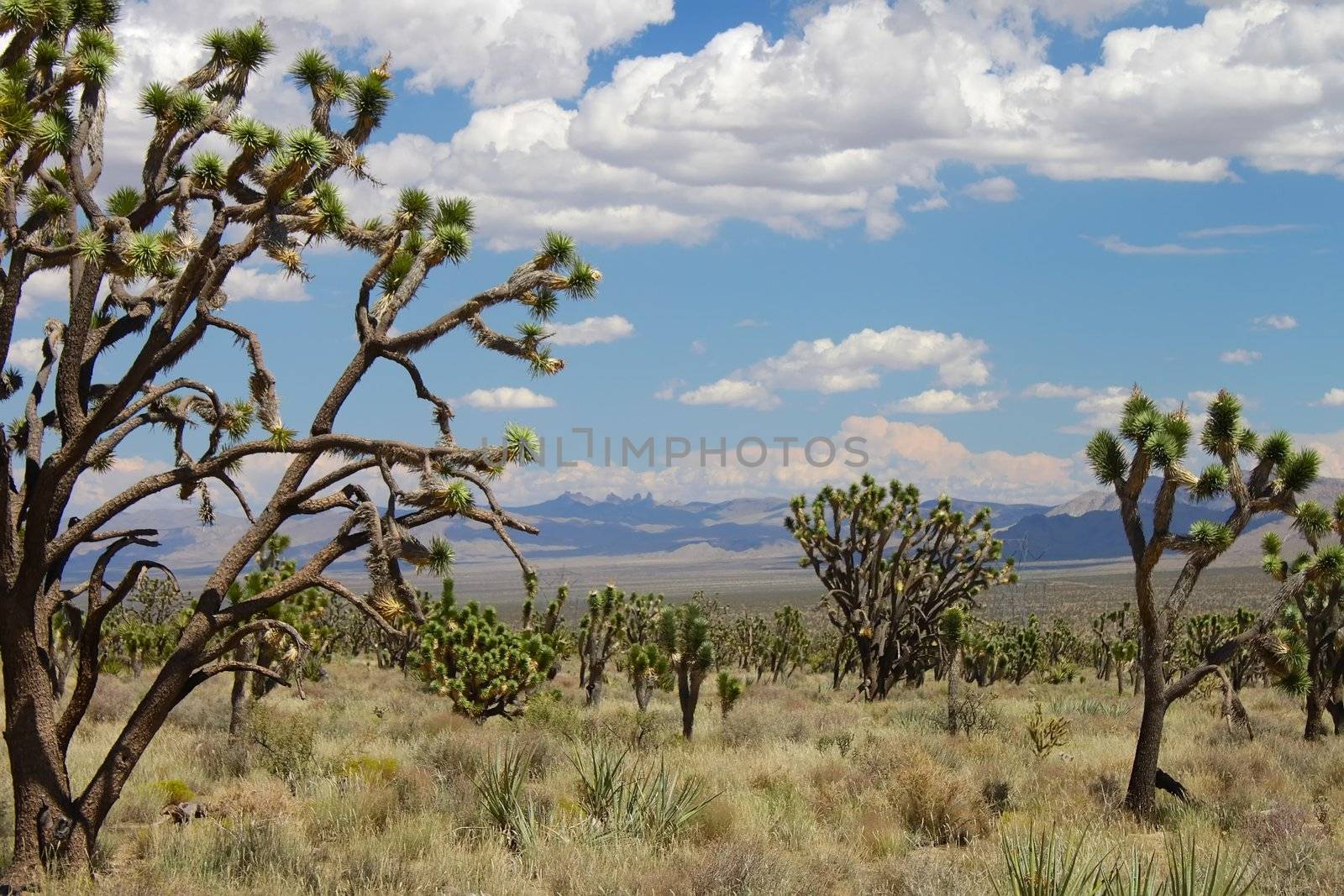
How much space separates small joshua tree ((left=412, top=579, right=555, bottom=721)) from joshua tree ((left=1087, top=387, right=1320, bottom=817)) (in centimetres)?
1361

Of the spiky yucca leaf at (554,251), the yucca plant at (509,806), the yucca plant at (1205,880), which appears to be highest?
the spiky yucca leaf at (554,251)

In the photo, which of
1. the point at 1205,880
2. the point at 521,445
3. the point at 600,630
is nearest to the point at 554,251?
the point at 521,445

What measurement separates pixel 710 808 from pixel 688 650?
10.2m

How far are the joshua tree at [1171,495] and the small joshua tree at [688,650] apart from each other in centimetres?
936

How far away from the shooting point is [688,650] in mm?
22422

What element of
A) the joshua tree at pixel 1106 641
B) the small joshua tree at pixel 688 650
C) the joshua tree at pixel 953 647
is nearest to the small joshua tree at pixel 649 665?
the small joshua tree at pixel 688 650

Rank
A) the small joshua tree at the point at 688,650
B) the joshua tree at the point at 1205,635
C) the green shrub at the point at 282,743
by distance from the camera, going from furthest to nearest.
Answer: the joshua tree at the point at 1205,635
the small joshua tree at the point at 688,650
the green shrub at the point at 282,743

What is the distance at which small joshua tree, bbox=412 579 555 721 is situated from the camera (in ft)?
79.7

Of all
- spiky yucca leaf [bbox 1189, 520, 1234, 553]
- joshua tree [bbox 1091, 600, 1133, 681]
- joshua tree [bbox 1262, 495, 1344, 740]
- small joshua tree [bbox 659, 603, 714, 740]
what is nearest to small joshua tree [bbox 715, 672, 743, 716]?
small joshua tree [bbox 659, 603, 714, 740]

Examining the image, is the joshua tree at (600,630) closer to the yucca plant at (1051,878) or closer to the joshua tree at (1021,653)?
the joshua tree at (1021,653)

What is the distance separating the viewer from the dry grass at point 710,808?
31.5 ft

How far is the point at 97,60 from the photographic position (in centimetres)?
1099

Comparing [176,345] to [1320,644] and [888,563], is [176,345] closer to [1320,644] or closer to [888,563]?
[1320,644]

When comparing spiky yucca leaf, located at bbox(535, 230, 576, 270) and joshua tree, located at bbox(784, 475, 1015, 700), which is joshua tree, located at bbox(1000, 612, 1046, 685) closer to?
joshua tree, located at bbox(784, 475, 1015, 700)
